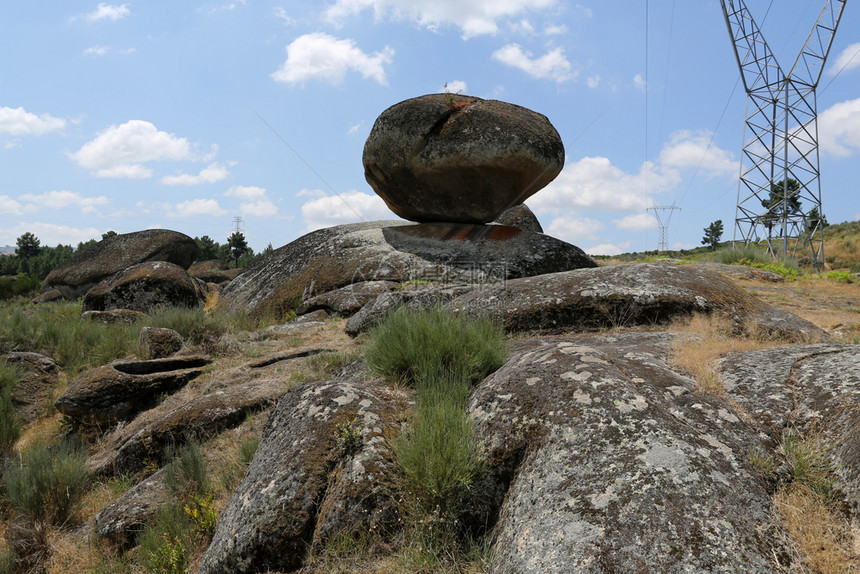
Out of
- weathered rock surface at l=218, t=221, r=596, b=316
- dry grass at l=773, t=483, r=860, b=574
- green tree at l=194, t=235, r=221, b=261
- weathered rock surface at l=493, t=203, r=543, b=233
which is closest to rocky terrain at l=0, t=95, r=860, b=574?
dry grass at l=773, t=483, r=860, b=574

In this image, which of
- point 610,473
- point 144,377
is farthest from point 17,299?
point 610,473

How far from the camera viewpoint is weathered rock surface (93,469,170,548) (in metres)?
4.94

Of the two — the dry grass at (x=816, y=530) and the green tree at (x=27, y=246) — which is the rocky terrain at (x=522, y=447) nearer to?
the dry grass at (x=816, y=530)

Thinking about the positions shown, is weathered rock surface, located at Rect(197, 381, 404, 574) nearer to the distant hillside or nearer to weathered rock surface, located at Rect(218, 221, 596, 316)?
weathered rock surface, located at Rect(218, 221, 596, 316)

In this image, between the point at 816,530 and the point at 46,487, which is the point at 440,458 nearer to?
the point at 816,530

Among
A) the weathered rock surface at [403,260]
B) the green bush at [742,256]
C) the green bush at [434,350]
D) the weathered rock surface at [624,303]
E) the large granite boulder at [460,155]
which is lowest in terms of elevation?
the green bush at [434,350]

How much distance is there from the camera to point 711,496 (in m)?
2.66

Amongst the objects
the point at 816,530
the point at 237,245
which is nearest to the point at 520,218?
the point at 816,530

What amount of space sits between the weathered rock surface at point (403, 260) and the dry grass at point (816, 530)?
910cm

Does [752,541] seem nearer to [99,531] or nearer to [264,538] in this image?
[264,538]

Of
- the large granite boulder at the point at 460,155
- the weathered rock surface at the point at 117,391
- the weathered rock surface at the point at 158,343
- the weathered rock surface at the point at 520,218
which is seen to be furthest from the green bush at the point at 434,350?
the weathered rock surface at the point at 520,218

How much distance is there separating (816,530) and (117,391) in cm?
768

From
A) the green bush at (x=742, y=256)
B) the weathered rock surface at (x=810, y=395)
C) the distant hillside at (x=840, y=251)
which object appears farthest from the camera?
the distant hillside at (x=840, y=251)

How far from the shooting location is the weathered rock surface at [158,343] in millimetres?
8914
